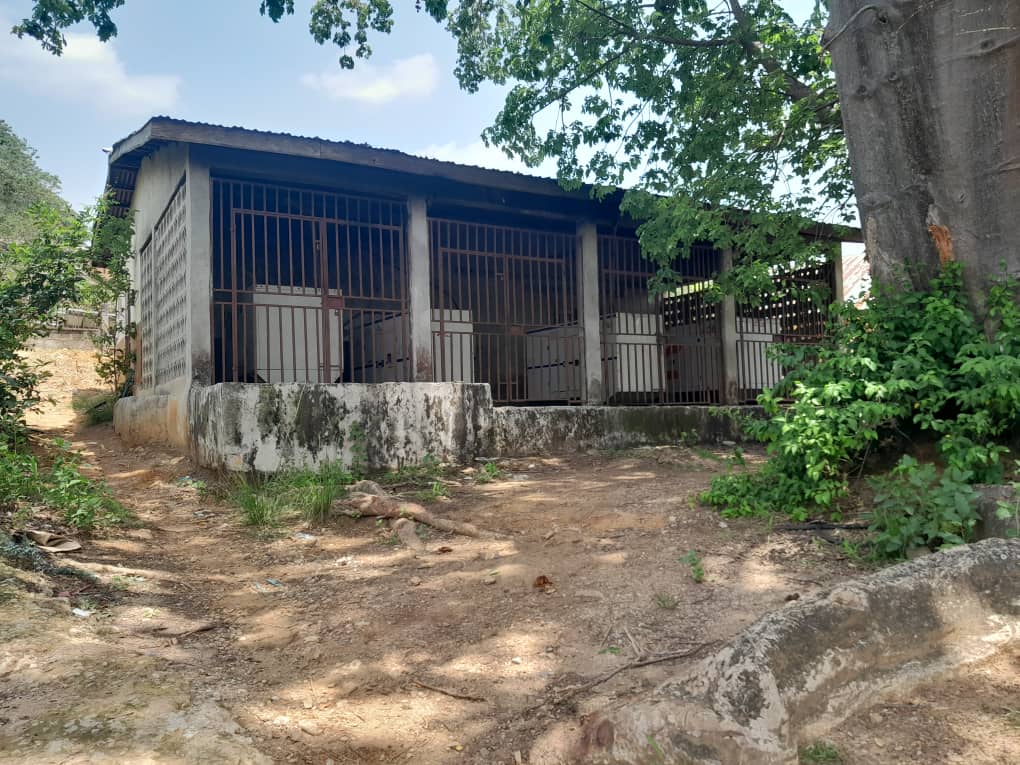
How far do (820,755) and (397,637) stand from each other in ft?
5.09

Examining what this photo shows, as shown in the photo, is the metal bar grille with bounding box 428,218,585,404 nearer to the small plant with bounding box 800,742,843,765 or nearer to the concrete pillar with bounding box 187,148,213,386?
the concrete pillar with bounding box 187,148,213,386

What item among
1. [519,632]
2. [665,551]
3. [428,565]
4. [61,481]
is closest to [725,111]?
[665,551]

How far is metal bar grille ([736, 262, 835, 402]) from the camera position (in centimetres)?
994

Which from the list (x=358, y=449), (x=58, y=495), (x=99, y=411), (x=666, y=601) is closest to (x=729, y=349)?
(x=358, y=449)

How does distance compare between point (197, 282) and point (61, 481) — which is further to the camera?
point (197, 282)

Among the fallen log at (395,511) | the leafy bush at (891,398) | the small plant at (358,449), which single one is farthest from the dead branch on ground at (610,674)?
the small plant at (358,449)

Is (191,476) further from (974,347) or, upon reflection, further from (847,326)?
(974,347)

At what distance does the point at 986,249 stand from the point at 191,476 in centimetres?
618

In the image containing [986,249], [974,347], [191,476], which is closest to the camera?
[974,347]

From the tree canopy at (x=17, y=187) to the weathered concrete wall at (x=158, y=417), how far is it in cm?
1411

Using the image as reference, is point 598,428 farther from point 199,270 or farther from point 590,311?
point 199,270

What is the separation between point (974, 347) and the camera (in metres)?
3.36

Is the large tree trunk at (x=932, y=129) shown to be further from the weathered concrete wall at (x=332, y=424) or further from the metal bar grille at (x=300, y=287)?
the metal bar grille at (x=300, y=287)

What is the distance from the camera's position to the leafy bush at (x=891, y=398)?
3.26 meters
